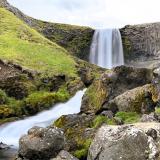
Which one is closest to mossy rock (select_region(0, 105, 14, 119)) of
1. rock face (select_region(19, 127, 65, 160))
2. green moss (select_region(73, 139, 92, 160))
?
green moss (select_region(73, 139, 92, 160))

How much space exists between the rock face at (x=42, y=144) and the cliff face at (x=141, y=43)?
59.3 meters

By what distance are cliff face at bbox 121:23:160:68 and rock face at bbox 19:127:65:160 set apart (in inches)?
2336

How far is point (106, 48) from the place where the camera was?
79.1 metres

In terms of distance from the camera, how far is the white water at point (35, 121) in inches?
1521

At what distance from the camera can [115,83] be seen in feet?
126

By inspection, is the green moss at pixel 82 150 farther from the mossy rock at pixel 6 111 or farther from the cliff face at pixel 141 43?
the cliff face at pixel 141 43

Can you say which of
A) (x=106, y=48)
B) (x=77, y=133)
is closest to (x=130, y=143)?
(x=77, y=133)

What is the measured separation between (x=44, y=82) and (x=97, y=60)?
89.3ft

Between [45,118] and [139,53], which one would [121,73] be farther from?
[139,53]

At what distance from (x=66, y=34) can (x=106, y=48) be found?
9.49 meters

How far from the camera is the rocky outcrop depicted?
37.8 m

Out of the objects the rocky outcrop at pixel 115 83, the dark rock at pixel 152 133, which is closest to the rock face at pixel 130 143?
the dark rock at pixel 152 133

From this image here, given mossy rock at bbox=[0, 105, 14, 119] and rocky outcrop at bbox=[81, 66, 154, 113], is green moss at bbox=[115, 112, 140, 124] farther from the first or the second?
mossy rock at bbox=[0, 105, 14, 119]

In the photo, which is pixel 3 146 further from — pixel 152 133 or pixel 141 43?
pixel 141 43
